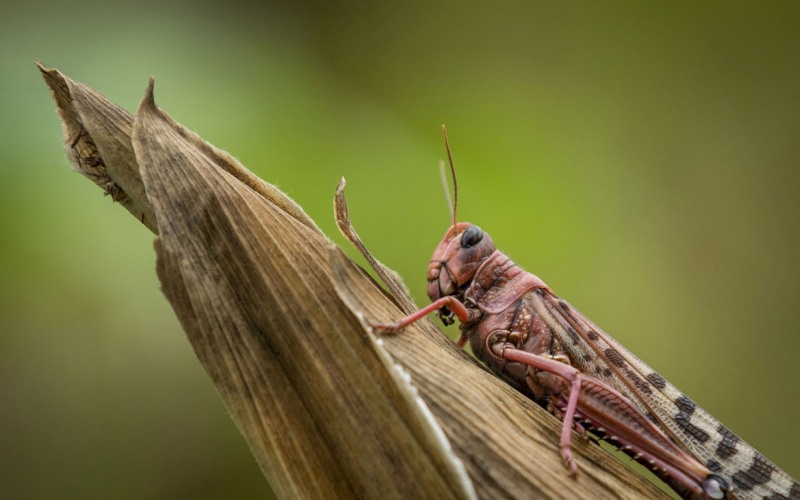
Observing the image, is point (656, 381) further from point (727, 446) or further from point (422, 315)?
point (422, 315)

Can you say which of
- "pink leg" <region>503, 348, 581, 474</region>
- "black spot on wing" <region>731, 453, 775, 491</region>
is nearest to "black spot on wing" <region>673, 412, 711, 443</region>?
"black spot on wing" <region>731, 453, 775, 491</region>

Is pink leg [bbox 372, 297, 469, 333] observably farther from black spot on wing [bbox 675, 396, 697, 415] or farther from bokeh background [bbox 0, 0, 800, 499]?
bokeh background [bbox 0, 0, 800, 499]

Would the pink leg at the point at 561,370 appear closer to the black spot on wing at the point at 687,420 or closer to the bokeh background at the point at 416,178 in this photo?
the black spot on wing at the point at 687,420

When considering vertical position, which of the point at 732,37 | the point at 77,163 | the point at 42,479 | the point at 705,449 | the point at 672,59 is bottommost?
the point at 42,479

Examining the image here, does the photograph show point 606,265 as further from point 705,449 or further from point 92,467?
point 92,467

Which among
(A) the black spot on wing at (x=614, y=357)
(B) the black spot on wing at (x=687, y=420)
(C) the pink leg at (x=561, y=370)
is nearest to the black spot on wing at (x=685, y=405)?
(B) the black spot on wing at (x=687, y=420)

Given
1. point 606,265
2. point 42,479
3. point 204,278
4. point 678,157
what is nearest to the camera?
point 204,278

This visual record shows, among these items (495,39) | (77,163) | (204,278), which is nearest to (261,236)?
(204,278)
